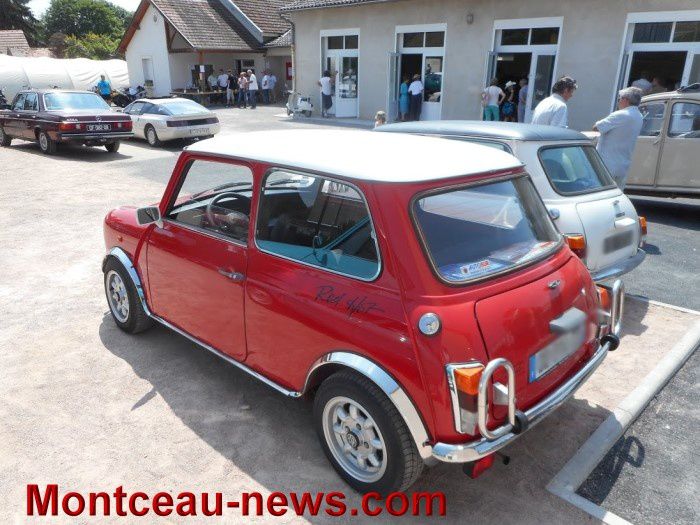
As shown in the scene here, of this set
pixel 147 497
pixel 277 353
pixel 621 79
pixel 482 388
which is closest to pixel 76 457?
pixel 147 497

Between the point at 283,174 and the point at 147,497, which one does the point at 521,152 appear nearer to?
the point at 283,174

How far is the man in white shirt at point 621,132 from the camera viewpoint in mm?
6820

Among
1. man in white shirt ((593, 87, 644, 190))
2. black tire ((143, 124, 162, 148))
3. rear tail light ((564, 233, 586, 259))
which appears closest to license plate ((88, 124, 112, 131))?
black tire ((143, 124, 162, 148))

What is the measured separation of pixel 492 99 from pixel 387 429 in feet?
47.0

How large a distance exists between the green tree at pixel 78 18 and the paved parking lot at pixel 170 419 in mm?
82503

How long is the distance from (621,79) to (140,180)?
12.0 m

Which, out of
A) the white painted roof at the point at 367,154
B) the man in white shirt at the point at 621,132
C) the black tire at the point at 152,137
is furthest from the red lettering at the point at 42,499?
the black tire at the point at 152,137

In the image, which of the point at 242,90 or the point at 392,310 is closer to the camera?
the point at 392,310

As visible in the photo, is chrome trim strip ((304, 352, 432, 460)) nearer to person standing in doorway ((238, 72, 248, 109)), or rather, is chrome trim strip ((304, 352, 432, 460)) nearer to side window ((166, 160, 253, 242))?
side window ((166, 160, 253, 242))

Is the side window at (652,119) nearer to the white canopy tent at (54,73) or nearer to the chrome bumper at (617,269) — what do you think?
the chrome bumper at (617,269)

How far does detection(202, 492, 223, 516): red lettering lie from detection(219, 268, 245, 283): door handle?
1.23 m

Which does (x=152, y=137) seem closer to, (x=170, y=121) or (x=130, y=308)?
(x=170, y=121)

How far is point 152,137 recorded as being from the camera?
1568 centimetres

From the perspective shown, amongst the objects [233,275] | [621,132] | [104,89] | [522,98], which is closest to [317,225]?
[233,275]
